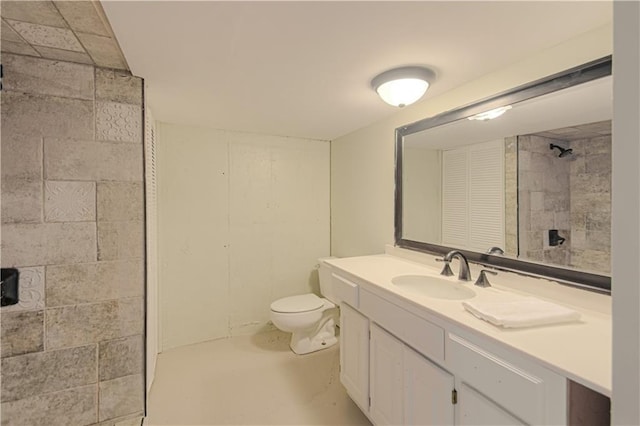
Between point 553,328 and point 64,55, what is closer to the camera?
point 553,328

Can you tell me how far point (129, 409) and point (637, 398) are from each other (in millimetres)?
2062

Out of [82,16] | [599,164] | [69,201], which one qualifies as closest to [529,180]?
[599,164]

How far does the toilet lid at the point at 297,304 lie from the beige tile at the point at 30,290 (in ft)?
5.07

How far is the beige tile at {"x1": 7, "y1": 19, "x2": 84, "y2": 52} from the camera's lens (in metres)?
1.18

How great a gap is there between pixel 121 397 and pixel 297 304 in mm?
1385

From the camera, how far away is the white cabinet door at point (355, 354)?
174cm

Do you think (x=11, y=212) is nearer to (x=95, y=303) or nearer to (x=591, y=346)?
(x=95, y=303)

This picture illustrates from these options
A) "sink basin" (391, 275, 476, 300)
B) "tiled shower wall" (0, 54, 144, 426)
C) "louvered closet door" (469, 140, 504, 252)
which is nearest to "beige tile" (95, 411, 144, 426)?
"tiled shower wall" (0, 54, 144, 426)

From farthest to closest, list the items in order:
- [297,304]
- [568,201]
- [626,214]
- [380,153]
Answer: [297,304], [380,153], [568,201], [626,214]

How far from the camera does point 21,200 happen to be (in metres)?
1.42

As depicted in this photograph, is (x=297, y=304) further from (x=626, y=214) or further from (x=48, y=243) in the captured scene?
(x=626, y=214)

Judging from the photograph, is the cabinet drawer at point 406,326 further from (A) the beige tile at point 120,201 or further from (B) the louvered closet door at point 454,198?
(A) the beige tile at point 120,201

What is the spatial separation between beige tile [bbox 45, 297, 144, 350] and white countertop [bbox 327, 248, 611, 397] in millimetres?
1261

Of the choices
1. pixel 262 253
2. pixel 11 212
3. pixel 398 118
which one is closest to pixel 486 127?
pixel 398 118
